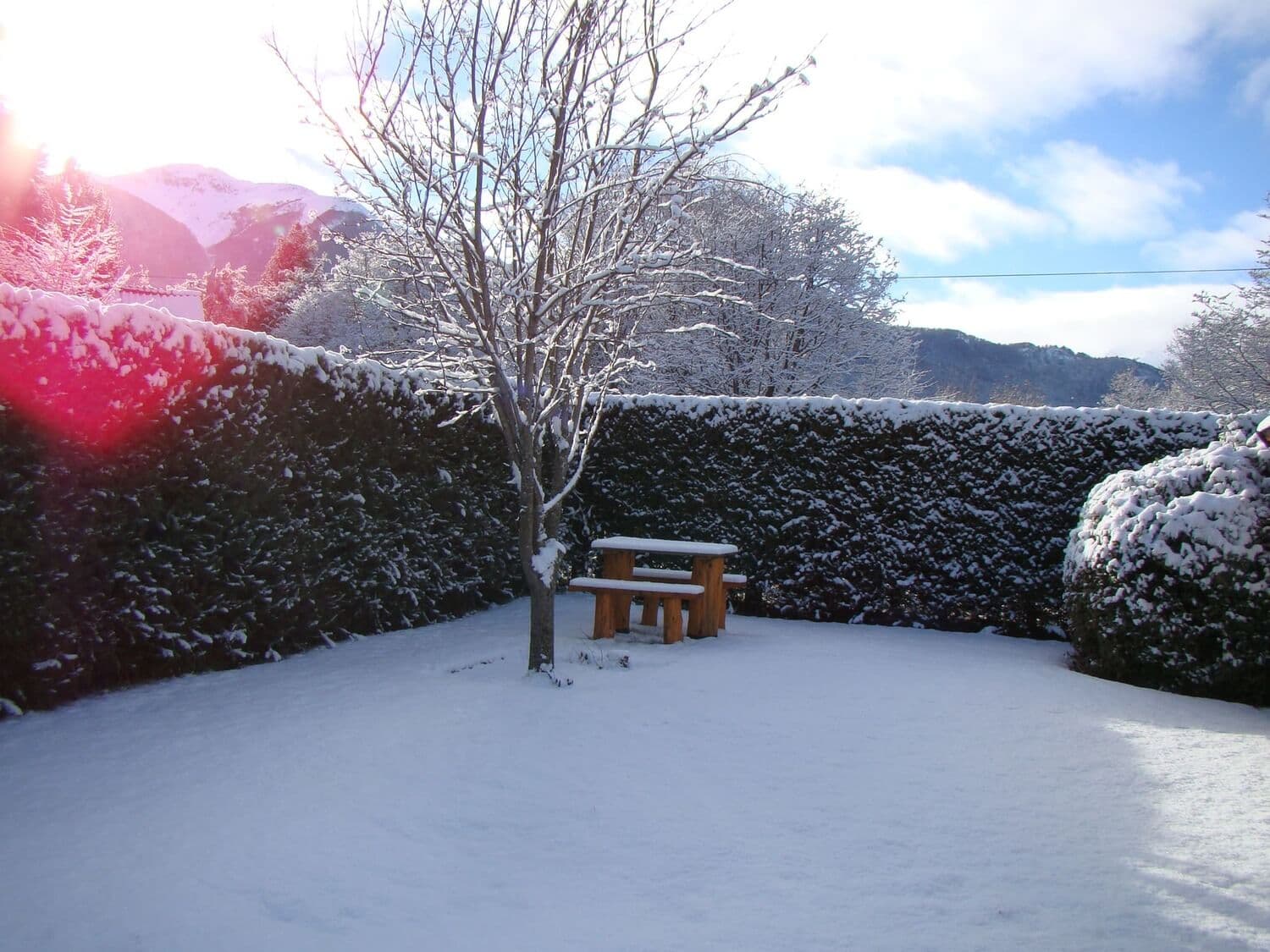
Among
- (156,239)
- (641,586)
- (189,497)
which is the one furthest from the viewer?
(156,239)

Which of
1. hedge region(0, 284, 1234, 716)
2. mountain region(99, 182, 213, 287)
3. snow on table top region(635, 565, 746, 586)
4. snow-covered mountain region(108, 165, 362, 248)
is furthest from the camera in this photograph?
snow-covered mountain region(108, 165, 362, 248)

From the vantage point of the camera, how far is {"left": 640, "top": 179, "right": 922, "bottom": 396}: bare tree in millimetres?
16438

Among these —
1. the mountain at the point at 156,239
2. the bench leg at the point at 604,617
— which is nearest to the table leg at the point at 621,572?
the bench leg at the point at 604,617

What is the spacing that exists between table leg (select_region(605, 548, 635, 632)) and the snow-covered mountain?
63.6 meters

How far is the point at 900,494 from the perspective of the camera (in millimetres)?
8078

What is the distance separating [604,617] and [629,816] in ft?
11.2

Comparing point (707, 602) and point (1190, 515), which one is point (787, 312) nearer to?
point (707, 602)

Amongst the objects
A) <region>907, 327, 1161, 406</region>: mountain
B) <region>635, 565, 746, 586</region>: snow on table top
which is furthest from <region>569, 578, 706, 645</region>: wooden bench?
<region>907, 327, 1161, 406</region>: mountain

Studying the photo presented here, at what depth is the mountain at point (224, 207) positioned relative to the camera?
61031mm

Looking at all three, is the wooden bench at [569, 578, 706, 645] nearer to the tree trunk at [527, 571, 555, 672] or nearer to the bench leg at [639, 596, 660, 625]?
the bench leg at [639, 596, 660, 625]

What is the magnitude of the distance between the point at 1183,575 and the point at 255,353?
20.2 ft

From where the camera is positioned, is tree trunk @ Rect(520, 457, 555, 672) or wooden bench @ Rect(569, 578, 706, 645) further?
wooden bench @ Rect(569, 578, 706, 645)

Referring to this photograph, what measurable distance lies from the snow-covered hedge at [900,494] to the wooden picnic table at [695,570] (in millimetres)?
1516

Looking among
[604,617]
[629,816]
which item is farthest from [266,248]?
[629,816]
